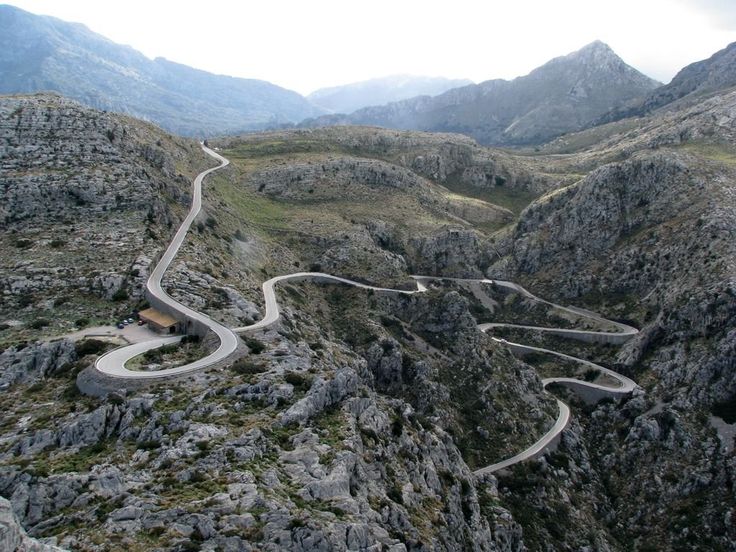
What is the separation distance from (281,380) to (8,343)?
27.4 m

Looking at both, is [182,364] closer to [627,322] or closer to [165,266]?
[165,266]

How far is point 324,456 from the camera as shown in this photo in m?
40.5

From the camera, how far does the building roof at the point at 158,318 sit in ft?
188

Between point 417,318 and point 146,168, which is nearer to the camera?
point 146,168

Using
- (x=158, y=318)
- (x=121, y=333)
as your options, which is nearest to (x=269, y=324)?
(x=158, y=318)

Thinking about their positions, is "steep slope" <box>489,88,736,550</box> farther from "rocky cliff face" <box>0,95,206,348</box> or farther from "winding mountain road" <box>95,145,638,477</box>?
"rocky cliff face" <box>0,95,206,348</box>

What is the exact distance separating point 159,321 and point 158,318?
106 cm

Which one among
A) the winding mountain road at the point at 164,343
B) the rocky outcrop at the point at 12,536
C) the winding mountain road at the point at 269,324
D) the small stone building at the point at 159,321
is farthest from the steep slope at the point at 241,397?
the rocky outcrop at the point at 12,536

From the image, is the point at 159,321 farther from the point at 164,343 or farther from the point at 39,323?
the point at 39,323

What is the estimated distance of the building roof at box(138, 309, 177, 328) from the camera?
57.2 meters

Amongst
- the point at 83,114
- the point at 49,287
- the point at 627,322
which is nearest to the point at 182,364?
the point at 49,287

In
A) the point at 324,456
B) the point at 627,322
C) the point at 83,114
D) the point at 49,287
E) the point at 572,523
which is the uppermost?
the point at 83,114

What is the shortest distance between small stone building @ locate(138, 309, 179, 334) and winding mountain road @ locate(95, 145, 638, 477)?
101 centimetres

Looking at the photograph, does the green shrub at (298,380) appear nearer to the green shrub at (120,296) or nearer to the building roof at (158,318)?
the building roof at (158,318)
